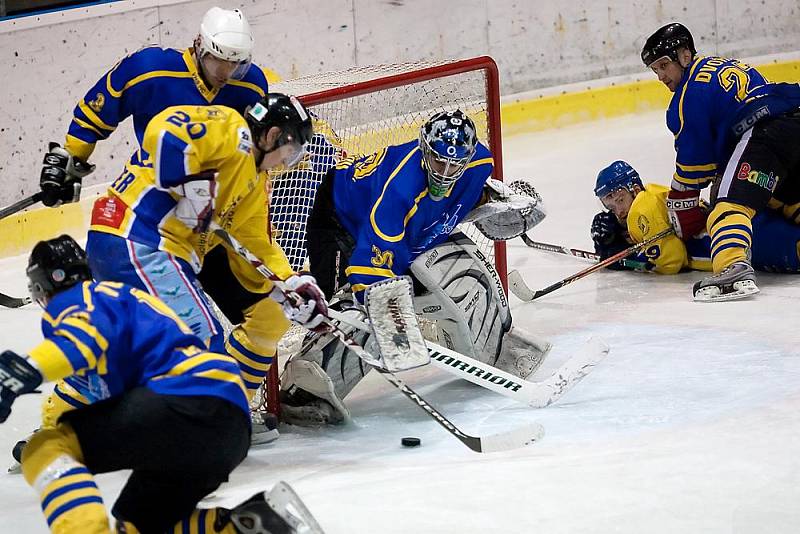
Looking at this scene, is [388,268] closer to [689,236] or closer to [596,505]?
[596,505]

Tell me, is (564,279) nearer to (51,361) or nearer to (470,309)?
(470,309)

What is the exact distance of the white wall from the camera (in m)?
5.39

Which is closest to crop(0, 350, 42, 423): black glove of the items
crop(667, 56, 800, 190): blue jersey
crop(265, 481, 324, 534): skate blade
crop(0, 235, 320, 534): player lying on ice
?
crop(0, 235, 320, 534): player lying on ice

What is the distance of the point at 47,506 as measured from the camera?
2082mm

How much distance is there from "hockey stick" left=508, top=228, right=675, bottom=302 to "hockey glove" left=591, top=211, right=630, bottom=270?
77 mm

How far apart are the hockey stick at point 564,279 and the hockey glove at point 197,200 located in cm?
201

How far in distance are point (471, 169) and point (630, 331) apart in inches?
37.8

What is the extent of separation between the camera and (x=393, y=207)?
3406 millimetres

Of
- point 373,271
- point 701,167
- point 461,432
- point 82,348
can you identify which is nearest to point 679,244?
point 701,167

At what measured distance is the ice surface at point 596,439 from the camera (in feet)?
8.20

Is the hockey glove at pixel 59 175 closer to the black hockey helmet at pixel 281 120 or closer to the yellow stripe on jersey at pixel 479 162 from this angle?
the black hockey helmet at pixel 281 120

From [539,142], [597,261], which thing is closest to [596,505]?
[597,261]

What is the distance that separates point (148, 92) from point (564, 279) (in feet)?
6.65

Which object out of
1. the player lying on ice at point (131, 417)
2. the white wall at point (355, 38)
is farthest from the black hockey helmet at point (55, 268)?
the white wall at point (355, 38)
